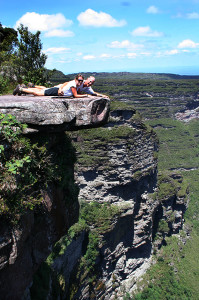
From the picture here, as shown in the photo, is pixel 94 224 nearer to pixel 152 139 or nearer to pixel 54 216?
pixel 152 139

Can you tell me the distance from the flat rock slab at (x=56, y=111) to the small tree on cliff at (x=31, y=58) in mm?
5151

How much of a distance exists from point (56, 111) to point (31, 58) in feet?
21.8

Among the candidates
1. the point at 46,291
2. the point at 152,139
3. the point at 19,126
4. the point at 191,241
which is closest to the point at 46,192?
the point at 19,126

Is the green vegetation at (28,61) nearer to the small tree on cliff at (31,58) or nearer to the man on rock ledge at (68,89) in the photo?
the small tree on cliff at (31,58)

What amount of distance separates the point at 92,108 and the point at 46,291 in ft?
25.3

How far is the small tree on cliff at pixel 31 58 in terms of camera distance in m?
10.8

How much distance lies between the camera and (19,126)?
5059 millimetres

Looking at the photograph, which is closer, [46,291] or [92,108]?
[92,108]

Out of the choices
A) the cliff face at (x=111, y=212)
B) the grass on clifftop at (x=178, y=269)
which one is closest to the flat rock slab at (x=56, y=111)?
the cliff face at (x=111, y=212)

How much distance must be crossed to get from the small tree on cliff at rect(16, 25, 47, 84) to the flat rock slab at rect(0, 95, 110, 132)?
16.9 feet

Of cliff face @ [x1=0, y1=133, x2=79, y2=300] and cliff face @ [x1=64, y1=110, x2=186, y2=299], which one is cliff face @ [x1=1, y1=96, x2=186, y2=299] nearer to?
cliff face @ [x1=64, y1=110, x2=186, y2=299]

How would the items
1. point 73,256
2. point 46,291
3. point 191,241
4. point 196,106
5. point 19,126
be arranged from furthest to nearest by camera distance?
point 196,106
point 191,241
point 73,256
point 46,291
point 19,126

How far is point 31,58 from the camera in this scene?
11.0 metres

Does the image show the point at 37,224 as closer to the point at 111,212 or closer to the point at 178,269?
the point at 111,212
